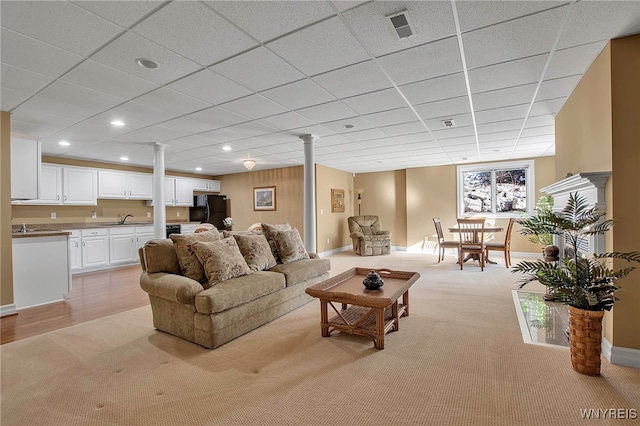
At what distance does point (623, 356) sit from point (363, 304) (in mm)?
1928

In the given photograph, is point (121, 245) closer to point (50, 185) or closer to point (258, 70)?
point (50, 185)

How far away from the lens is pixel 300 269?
144 inches

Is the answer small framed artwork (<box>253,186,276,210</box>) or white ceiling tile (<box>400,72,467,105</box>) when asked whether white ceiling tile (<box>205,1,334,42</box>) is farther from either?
small framed artwork (<box>253,186,276,210</box>)

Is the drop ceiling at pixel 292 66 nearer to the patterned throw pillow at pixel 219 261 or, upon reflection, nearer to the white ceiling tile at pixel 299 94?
the white ceiling tile at pixel 299 94

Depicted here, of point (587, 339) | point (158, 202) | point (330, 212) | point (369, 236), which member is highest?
point (158, 202)

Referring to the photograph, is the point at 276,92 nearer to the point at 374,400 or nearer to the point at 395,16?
the point at 395,16

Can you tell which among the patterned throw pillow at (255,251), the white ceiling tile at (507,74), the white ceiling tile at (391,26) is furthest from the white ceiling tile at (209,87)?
the white ceiling tile at (507,74)

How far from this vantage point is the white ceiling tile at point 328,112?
11.4ft

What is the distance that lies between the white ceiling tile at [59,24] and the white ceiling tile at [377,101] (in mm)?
2205

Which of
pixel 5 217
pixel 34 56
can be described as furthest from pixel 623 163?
pixel 5 217

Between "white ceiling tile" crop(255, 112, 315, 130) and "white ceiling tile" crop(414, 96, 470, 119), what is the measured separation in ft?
4.74

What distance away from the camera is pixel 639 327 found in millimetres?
2160

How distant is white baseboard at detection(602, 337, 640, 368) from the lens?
2162 mm

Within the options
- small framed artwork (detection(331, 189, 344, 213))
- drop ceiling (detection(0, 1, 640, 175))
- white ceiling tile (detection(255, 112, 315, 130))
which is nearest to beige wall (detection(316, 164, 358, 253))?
small framed artwork (detection(331, 189, 344, 213))
